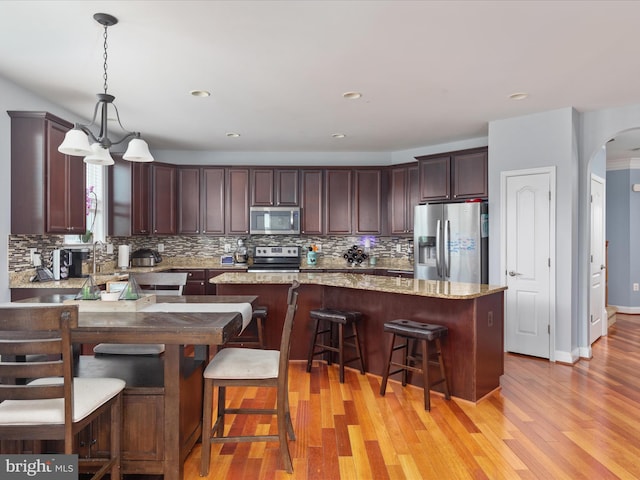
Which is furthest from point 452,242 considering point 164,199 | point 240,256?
Result: point 164,199

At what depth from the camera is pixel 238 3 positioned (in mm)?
2355

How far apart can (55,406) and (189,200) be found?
4769mm

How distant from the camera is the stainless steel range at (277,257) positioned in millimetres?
6164

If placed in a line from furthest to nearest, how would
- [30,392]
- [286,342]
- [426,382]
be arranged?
1. [426,382]
2. [286,342]
3. [30,392]

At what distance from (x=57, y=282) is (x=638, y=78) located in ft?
17.8

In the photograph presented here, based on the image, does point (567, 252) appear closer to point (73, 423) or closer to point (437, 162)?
point (437, 162)

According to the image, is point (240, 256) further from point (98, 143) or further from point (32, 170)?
point (98, 143)

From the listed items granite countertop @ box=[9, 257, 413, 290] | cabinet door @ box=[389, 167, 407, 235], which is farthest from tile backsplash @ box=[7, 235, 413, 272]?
cabinet door @ box=[389, 167, 407, 235]

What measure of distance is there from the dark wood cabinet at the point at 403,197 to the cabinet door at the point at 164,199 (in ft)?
10.7

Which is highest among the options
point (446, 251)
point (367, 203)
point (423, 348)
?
point (367, 203)

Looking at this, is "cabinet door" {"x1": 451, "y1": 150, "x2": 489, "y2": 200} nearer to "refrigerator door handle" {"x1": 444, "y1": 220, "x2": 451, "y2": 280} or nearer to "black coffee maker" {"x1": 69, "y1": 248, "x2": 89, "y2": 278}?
"refrigerator door handle" {"x1": 444, "y1": 220, "x2": 451, "y2": 280}

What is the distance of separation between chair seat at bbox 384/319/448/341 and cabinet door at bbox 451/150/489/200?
2464mm

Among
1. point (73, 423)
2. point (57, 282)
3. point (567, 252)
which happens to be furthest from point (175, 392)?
point (567, 252)

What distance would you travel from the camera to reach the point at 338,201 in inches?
246
